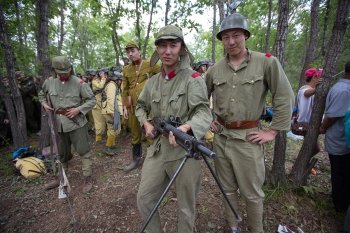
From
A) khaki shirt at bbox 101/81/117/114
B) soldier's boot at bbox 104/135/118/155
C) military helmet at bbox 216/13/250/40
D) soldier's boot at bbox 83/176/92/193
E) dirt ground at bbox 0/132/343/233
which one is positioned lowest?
dirt ground at bbox 0/132/343/233

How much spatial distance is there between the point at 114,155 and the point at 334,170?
198 inches

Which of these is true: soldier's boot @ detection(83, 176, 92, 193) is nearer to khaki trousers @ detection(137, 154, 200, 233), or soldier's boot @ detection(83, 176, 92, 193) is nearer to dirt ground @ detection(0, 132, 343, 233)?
dirt ground @ detection(0, 132, 343, 233)

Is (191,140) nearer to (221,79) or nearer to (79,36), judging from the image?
(221,79)

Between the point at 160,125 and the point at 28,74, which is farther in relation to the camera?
the point at 28,74

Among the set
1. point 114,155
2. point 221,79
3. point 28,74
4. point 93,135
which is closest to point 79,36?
point 28,74

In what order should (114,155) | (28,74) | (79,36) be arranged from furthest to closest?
(79,36)
(28,74)
(114,155)

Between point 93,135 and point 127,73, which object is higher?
point 127,73

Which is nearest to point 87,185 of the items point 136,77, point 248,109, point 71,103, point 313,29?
point 71,103

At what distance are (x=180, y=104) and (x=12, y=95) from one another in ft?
18.9

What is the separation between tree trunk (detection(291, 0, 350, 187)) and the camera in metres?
3.41

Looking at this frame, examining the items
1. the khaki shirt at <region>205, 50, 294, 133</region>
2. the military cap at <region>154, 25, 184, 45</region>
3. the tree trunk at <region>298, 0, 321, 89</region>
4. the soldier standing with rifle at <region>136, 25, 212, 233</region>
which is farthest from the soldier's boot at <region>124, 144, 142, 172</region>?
the tree trunk at <region>298, 0, 321, 89</region>

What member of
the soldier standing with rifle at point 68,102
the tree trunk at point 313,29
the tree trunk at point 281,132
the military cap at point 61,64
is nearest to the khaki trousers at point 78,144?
the soldier standing with rifle at point 68,102

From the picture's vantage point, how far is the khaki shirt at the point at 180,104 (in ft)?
7.50

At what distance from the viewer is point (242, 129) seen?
2633mm
